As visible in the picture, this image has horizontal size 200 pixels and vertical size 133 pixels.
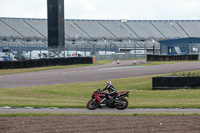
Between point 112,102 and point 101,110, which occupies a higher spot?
point 112,102

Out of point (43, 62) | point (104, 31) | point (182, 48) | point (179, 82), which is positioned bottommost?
point (179, 82)

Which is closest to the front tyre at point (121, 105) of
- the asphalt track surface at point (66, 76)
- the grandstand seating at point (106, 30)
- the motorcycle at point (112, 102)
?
the motorcycle at point (112, 102)

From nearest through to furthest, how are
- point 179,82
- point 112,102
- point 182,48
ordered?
1. point 112,102
2. point 179,82
3. point 182,48

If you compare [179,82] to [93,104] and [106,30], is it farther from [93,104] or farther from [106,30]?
[106,30]

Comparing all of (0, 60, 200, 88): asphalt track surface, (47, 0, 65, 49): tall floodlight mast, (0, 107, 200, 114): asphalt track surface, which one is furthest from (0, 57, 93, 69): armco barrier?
(0, 107, 200, 114): asphalt track surface


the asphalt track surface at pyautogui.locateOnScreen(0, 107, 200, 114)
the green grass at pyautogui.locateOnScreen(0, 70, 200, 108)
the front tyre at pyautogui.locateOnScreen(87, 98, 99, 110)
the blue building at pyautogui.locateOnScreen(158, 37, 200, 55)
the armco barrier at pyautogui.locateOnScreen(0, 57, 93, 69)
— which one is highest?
the blue building at pyautogui.locateOnScreen(158, 37, 200, 55)

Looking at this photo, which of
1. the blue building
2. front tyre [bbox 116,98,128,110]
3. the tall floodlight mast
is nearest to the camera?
front tyre [bbox 116,98,128,110]

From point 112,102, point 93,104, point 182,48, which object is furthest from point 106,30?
point 112,102

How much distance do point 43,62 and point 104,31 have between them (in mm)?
66170

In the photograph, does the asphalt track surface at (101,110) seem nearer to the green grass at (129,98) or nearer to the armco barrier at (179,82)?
the green grass at (129,98)

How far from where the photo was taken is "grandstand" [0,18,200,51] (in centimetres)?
8688

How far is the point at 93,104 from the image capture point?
42.5 ft

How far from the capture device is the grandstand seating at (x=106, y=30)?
89.1 m

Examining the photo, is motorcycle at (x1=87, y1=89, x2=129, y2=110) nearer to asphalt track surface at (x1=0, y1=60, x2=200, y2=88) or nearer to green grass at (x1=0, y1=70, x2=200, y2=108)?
green grass at (x1=0, y1=70, x2=200, y2=108)
